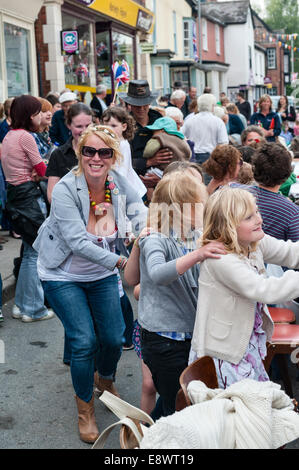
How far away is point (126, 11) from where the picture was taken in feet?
68.6

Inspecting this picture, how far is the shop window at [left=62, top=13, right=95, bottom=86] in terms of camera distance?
16688 millimetres

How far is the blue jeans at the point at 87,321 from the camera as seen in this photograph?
3719mm

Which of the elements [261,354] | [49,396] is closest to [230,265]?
[261,354]

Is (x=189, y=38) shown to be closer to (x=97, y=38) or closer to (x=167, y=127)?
(x=97, y=38)

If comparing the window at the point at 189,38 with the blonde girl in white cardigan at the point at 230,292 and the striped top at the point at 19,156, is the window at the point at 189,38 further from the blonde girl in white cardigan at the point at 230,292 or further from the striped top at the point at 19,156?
the blonde girl in white cardigan at the point at 230,292

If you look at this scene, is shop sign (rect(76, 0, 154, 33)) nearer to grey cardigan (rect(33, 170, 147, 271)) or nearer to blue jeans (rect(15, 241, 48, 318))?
blue jeans (rect(15, 241, 48, 318))

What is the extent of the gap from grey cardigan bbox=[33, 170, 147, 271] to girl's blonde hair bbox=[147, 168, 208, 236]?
0.56 metres

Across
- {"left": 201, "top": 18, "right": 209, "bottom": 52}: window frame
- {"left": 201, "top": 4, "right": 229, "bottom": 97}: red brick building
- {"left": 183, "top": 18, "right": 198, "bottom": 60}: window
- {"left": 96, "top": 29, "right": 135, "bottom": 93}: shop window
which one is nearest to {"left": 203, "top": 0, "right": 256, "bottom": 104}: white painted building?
{"left": 201, "top": 4, "right": 229, "bottom": 97}: red brick building

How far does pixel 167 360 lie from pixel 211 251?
635 millimetres

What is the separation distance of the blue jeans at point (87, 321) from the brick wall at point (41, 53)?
12.3 m

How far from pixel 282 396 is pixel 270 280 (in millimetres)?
550

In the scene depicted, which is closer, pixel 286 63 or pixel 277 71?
pixel 277 71

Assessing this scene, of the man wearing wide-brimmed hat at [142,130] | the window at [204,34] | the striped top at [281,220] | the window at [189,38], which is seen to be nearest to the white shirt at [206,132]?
the man wearing wide-brimmed hat at [142,130]

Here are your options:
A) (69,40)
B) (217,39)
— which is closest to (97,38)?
(69,40)
